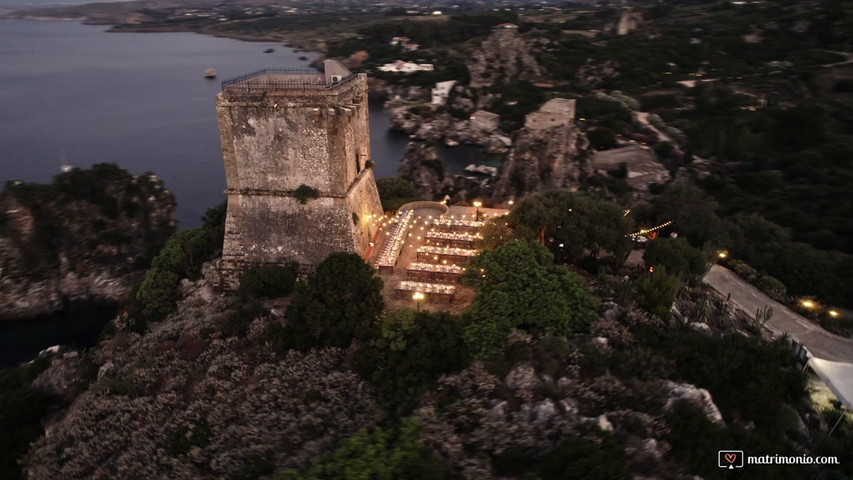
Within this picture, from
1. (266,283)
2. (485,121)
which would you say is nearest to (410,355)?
(266,283)

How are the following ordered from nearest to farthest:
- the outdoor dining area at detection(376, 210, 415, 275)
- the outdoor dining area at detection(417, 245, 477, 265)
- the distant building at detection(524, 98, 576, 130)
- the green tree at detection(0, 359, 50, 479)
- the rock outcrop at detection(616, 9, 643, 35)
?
the green tree at detection(0, 359, 50, 479)
the outdoor dining area at detection(376, 210, 415, 275)
the outdoor dining area at detection(417, 245, 477, 265)
the distant building at detection(524, 98, 576, 130)
the rock outcrop at detection(616, 9, 643, 35)

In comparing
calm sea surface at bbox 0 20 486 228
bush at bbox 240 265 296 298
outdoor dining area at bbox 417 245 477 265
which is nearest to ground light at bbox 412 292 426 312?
outdoor dining area at bbox 417 245 477 265

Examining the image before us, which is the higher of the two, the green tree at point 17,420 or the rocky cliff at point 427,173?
the rocky cliff at point 427,173

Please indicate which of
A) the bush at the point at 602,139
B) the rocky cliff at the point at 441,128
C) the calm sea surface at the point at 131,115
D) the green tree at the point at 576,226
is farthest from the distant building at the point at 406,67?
A: the green tree at the point at 576,226

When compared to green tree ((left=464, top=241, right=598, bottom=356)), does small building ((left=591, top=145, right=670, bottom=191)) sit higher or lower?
lower

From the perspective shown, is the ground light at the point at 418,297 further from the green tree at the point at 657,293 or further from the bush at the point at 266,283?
the green tree at the point at 657,293

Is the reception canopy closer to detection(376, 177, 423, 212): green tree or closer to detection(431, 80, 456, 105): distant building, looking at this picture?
detection(376, 177, 423, 212): green tree

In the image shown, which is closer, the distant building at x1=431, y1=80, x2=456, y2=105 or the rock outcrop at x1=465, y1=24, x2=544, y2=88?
the distant building at x1=431, y1=80, x2=456, y2=105
